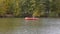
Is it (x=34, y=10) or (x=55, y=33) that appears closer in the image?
(x=55, y=33)

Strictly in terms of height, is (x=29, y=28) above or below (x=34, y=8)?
above

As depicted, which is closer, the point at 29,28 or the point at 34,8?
the point at 29,28

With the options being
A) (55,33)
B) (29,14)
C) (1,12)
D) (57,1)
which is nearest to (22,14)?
(29,14)

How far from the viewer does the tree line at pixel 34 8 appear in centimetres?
4206

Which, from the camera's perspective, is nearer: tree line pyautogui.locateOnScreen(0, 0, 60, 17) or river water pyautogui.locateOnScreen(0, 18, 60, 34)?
river water pyautogui.locateOnScreen(0, 18, 60, 34)

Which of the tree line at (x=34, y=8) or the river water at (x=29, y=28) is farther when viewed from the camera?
the tree line at (x=34, y=8)

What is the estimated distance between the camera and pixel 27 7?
4228 centimetres

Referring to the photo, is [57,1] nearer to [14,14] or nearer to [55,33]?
[14,14]

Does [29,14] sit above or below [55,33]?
below

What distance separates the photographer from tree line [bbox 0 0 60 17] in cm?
4206

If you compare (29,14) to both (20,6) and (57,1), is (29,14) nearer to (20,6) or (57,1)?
(20,6)

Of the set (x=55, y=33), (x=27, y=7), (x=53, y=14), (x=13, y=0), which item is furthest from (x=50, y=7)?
(x=55, y=33)

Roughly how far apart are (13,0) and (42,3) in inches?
202

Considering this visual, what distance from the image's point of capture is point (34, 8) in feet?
139
